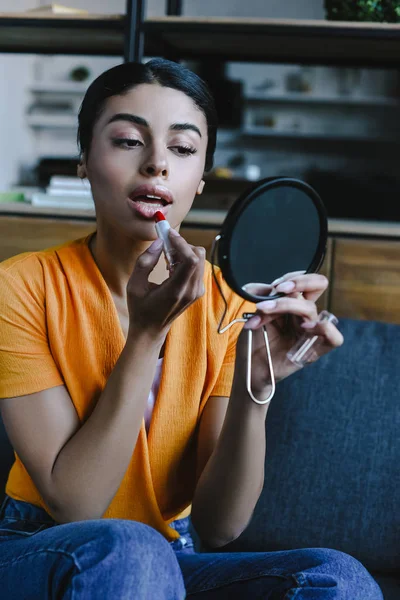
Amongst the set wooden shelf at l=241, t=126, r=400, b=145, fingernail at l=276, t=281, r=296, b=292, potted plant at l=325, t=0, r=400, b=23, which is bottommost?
wooden shelf at l=241, t=126, r=400, b=145

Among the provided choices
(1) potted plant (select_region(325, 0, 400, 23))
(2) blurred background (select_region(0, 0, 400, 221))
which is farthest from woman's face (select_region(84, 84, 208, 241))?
(2) blurred background (select_region(0, 0, 400, 221))

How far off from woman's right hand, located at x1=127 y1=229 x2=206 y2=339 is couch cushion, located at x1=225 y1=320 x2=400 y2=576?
0.55 m

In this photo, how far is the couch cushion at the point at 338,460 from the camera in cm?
125

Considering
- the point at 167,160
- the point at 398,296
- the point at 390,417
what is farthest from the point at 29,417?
the point at 398,296

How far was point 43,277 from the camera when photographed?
1016 mm

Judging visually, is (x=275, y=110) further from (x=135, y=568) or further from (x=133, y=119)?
(x=135, y=568)

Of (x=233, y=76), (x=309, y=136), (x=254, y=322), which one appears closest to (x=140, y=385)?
(x=254, y=322)

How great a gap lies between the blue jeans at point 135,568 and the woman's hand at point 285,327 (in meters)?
0.24

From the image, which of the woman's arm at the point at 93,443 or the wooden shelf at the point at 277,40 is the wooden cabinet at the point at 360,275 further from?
the woman's arm at the point at 93,443

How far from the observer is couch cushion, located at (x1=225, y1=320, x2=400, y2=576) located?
125cm

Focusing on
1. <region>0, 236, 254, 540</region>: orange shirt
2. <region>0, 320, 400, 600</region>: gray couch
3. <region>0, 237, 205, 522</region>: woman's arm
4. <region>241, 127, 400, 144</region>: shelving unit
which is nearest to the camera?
<region>0, 237, 205, 522</region>: woman's arm

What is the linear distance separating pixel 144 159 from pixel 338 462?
70 cm

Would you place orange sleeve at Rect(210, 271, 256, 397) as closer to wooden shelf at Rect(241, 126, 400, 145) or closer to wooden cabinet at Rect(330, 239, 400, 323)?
wooden cabinet at Rect(330, 239, 400, 323)

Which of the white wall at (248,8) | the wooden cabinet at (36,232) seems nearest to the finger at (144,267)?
the wooden cabinet at (36,232)
